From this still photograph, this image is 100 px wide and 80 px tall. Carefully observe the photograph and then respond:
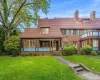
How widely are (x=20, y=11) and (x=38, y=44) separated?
7.55 metres

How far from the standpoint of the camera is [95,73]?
15875mm

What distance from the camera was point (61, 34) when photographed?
1542 inches

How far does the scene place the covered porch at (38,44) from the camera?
120 feet

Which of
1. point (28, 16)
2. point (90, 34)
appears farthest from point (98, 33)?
point (28, 16)

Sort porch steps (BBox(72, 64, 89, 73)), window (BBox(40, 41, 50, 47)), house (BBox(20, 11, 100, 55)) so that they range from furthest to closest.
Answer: window (BBox(40, 41, 50, 47)) → house (BBox(20, 11, 100, 55)) → porch steps (BBox(72, 64, 89, 73))

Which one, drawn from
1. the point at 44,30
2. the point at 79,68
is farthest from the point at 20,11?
the point at 79,68

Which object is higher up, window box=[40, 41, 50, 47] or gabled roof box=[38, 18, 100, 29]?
gabled roof box=[38, 18, 100, 29]

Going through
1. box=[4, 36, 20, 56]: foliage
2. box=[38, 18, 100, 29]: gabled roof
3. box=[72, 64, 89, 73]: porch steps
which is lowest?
box=[72, 64, 89, 73]: porch steps

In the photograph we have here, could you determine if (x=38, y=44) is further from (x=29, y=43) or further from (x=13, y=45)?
(x=13, y=45)

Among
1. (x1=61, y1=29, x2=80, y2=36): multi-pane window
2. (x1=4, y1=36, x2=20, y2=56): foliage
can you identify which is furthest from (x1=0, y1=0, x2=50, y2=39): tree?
(x1=61, y1=29, x2=80, y2=36): multi-pane window

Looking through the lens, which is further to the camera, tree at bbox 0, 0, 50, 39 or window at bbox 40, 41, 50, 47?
window at bbox 40, 41, 50, 47

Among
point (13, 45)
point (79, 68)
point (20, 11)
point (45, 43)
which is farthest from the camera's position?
point (45, 43)

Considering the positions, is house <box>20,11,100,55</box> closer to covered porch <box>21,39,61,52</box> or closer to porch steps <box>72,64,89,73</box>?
covered porch <box>21,39,61,52</box>

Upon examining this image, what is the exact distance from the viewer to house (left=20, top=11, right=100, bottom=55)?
122 feet
